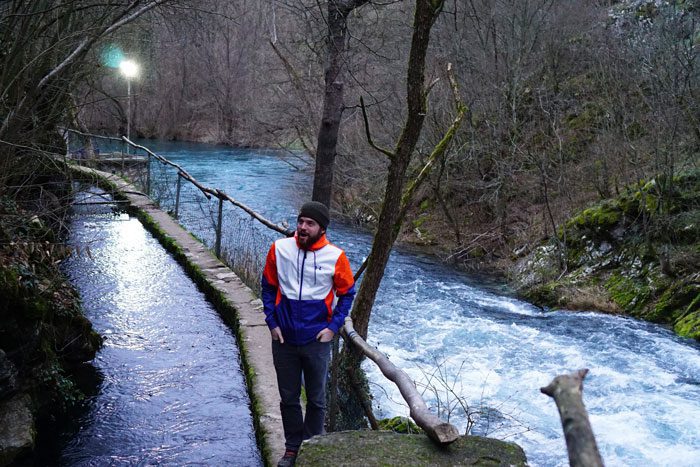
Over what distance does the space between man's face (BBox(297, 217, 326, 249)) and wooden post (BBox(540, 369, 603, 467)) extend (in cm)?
229

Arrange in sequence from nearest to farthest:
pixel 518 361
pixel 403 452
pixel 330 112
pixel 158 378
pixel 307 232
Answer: pixel 403 452, pixel 307 232, pixel 158 378, pixel 330 112, pixel 518 361

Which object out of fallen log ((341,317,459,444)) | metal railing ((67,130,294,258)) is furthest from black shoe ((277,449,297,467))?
metal railing ((67,130,294,258))

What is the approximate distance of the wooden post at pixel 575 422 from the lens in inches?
57.7

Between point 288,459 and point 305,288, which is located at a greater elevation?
point 305,288

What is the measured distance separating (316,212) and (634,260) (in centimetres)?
1036

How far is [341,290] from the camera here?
4035 mm

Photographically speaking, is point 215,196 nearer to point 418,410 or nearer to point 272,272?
point 272,272

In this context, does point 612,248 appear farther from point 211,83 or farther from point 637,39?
point 211,83

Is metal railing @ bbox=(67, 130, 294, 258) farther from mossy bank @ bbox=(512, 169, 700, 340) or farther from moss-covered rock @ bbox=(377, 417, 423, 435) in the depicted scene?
mossy bank @ bbox=(512, 169, 700, 340)

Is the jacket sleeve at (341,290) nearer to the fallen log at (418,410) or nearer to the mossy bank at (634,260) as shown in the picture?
the fallen log at (418,410)

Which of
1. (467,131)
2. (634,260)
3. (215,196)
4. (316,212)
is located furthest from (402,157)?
(467,131)

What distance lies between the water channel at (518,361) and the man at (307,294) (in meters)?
0.98

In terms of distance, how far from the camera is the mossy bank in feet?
37.3

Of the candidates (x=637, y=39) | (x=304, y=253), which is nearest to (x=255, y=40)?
(x=637, y=39)
